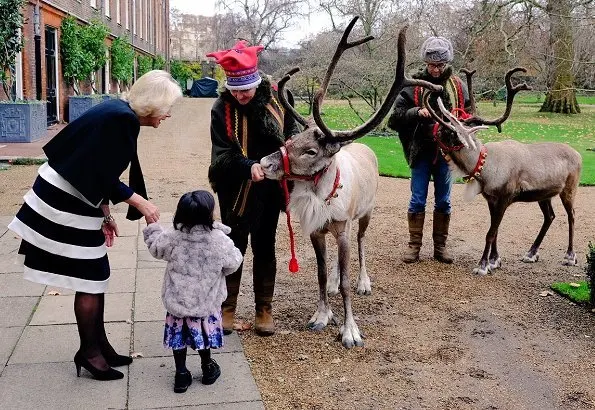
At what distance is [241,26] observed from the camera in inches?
2368

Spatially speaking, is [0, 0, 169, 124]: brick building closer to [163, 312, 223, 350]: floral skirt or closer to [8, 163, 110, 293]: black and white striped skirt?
[8, 163, 110, 293]: black and white striped skirt

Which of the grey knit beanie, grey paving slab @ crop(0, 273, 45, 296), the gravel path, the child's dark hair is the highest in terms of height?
the grey knit beanie

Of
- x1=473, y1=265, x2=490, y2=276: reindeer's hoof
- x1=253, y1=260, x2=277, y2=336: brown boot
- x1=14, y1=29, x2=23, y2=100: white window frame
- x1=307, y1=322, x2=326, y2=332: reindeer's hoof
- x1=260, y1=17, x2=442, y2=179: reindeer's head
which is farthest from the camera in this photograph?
x1=14, y1=29, x2=23, y2=100: white window frame

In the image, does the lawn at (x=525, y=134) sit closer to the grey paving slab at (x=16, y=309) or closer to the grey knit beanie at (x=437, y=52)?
the grey knit beanie at (x=437, y=52)

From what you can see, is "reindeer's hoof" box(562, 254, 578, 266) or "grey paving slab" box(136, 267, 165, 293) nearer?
"grey paving slab" box(136, 267, 165, 293)

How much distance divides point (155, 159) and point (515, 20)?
14.0 meters

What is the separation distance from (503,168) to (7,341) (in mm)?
5212

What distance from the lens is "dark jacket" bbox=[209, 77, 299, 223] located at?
470 cm

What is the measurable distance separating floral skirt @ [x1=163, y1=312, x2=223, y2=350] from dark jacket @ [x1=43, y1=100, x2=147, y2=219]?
913 millimetres

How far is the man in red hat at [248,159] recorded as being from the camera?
4547mm

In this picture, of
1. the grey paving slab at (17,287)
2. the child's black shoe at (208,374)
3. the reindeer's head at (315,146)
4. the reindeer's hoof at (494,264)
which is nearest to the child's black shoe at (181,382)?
the child's black shoe at (208,374)

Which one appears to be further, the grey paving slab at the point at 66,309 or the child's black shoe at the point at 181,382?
the grey paving slab at the point at 66,309

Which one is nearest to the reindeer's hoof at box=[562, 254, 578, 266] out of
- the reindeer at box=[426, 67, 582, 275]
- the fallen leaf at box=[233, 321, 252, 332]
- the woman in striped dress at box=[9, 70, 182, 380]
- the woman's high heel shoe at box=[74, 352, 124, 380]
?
the reindeer at box=[426, 67, 582, 275]

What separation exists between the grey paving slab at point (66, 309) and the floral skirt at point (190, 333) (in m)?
1.36
